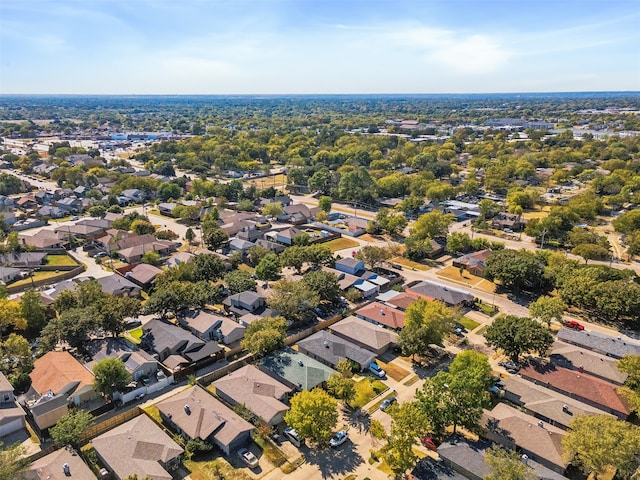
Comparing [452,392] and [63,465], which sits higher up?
[452,392]

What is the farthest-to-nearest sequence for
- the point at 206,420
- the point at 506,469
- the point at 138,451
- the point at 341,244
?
the point at 341,244, the point at 206,420, the point at 138,451, the point at 506,469

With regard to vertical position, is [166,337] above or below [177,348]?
above

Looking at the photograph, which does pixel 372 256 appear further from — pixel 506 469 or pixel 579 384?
pixel 506 469

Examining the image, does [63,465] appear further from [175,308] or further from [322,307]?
[322,307]

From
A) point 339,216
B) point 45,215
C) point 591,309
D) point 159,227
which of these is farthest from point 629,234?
point 45,215

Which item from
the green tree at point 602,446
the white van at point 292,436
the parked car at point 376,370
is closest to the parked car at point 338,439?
the white van at point 292,436

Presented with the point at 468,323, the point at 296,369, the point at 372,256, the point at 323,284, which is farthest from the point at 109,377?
the point at 468,323

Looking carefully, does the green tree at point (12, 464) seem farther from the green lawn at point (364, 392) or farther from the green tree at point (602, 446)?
the green tree at point (602, 446)
